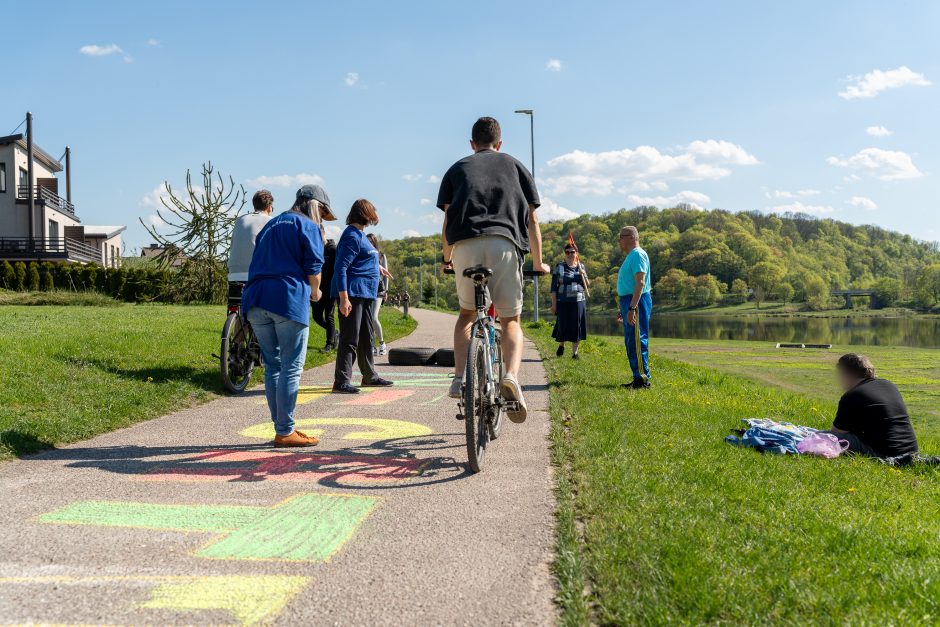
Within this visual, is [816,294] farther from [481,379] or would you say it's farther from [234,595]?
[234,595]

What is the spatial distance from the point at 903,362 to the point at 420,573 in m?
26.9

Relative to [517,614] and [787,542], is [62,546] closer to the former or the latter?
[517,614]

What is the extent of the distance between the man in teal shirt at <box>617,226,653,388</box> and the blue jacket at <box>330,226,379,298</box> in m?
2.87

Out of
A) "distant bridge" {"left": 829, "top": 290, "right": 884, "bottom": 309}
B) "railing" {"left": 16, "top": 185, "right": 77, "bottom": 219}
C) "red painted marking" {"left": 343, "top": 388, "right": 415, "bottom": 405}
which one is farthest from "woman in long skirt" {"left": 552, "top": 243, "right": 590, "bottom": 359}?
"distant bridge" {"left": 829, "top": 290, "right": 884, "bottom": 309}

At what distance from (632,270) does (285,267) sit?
4.75 metres

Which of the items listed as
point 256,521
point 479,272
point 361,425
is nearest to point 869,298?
point 361,425

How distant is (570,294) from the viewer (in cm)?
1222

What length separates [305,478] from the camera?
4402mm

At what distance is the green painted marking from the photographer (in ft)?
8.38

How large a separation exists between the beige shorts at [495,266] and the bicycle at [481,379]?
112mm

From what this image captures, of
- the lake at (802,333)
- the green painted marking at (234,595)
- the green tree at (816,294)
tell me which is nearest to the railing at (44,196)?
the lake at (802,333)

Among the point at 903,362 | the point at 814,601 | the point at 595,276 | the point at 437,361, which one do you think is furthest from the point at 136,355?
the point at 595,276

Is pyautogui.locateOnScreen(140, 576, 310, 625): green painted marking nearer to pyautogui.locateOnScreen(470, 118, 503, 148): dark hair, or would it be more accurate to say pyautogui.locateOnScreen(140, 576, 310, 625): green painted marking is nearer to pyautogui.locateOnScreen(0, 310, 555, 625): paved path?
pyautogui.locateOnScreen(0, 310, 555, 625): paved path

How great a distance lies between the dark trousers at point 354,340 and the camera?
800 centimetres
